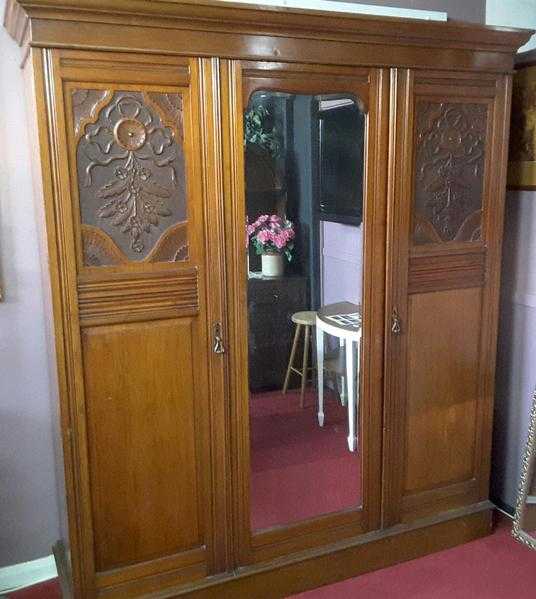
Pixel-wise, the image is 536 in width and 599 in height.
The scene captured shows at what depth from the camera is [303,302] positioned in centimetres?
209

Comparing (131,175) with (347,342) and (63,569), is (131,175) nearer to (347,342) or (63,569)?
(347,342)

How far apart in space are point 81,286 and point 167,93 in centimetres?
57

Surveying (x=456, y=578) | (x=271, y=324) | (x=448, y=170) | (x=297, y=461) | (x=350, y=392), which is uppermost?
(x=448, y=170)

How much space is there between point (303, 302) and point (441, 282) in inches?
19.4

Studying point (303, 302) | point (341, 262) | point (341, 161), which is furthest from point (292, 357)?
point (341, 161)

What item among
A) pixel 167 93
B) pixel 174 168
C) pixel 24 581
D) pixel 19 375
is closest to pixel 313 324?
pixel 174 168

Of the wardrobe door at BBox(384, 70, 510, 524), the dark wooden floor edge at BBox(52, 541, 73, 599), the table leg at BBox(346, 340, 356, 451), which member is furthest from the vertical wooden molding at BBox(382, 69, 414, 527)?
the dark wooden floor edge at BBox(52, 541, 73, 599)

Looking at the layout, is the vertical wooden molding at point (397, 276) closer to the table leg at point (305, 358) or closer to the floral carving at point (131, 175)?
the table leg at point (305, 358)

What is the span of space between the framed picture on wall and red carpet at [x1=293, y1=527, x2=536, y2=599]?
1368mm

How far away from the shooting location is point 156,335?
Result: 1872 mm

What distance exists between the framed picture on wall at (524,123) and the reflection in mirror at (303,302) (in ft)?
2.48

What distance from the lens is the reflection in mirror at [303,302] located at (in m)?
1.97

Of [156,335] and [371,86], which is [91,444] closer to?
[156,335]

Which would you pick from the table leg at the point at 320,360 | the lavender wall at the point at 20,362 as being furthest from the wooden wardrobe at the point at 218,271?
the lavender wall at the point at 20,362
